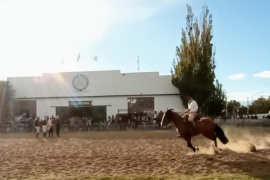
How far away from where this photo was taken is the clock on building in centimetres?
6225

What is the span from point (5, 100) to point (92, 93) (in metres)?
12.2

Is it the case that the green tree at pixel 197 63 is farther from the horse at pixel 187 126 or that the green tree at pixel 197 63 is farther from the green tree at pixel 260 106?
the green tree at pixel 260 106

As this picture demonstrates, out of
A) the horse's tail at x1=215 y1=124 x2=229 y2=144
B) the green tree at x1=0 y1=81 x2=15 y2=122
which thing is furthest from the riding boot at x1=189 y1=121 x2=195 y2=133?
the green tree at x1=0 y1=81 x2=15 y2=122

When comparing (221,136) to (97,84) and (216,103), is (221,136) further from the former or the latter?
(97,84)

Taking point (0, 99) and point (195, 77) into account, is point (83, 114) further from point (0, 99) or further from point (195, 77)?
point (195, 77)

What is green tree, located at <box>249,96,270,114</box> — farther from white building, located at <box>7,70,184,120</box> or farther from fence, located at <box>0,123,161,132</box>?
fence, located at <box>0,123,161,132</box>

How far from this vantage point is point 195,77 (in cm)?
5284

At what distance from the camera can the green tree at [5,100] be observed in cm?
6138

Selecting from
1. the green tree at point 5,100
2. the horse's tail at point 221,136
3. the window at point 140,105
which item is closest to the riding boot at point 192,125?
the horse's tail at point 221,136

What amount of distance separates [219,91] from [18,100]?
28308mm

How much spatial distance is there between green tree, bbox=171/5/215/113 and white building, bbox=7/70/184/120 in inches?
218

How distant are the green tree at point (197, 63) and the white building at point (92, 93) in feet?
18.2

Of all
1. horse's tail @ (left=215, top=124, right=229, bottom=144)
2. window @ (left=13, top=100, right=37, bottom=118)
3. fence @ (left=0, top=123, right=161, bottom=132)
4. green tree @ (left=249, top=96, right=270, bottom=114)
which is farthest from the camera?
green tree @ (left=249, top=96, right=270, bottom=114)

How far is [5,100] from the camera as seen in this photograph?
2431 inches
